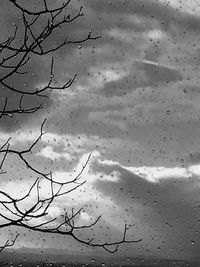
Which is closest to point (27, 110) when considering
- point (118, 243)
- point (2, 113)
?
point (2, 113)

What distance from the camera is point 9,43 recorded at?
327cm

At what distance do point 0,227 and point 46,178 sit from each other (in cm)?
49

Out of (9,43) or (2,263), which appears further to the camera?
(9,43)

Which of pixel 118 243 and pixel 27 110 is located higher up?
pixel 27 110

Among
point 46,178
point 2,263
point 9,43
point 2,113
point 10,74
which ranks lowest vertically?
point 2,263

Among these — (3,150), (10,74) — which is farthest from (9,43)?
(3,150)

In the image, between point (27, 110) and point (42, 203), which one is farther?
point (27, 110)

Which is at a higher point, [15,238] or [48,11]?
[48,11]

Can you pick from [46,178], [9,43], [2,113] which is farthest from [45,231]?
[9,43]

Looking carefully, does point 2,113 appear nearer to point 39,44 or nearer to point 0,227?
point 39,44

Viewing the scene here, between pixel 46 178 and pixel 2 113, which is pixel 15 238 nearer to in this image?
pixel 46 178

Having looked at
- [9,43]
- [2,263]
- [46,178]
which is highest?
[9,43]

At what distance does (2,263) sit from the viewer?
10.0 feet

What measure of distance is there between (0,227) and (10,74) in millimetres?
894
